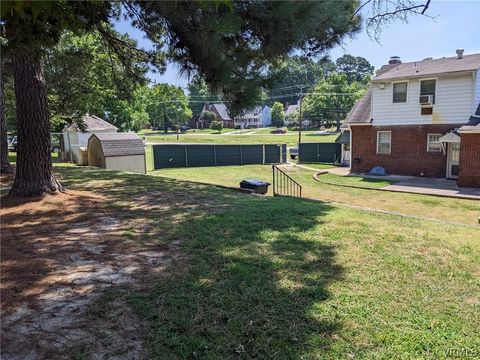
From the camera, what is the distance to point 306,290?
3.37 metres

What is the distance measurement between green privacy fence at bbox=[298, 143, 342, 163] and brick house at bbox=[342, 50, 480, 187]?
5937 mm

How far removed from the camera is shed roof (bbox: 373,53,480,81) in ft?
50.6

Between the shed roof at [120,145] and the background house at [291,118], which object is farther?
the background house at [291,118]

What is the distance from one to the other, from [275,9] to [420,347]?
5.18 meters

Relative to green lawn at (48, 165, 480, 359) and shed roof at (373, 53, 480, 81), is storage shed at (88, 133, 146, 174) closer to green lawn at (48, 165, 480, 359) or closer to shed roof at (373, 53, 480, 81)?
shed roof at (373, 53, 480, 81)

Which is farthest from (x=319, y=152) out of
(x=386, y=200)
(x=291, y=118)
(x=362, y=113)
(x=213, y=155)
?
(x=291, y=118)

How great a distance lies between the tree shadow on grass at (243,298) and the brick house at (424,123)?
12822mm

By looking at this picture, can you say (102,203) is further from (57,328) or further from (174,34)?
(57,328)

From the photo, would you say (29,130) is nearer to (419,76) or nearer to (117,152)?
(117,152)

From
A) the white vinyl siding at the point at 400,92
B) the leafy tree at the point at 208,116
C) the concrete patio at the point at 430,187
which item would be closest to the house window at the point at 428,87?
the white vinyl siding at the point at 400,92

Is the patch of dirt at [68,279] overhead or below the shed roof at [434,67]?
below

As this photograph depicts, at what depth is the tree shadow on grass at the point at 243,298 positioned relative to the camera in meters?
2.60

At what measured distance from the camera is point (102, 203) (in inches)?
264

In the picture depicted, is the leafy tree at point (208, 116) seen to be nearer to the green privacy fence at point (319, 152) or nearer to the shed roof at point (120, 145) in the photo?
the green privacy fence at point (319, 152)
